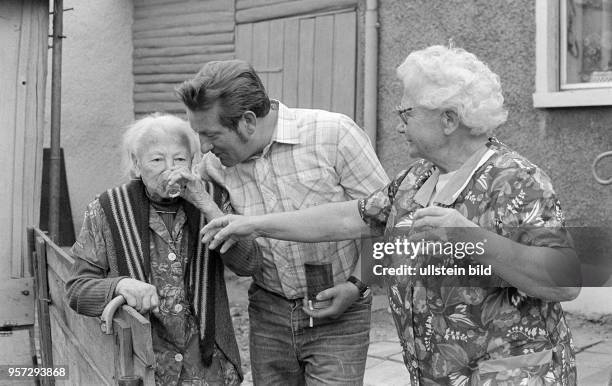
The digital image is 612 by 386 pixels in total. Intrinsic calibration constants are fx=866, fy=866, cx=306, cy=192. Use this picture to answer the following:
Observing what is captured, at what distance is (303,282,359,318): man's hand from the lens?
2754mm

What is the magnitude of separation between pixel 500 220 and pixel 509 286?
17 cm

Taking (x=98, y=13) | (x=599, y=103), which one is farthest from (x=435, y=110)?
(x=98, y=13)

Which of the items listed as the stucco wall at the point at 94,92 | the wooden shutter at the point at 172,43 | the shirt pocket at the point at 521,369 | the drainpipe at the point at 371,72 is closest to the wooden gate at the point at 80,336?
the shirt pocket at the point at 521,369

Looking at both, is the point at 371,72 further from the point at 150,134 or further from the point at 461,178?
the point at 461,178

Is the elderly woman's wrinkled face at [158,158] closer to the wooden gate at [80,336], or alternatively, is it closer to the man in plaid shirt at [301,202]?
the man in plaid shirt at [301,202]

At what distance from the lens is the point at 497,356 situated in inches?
82.4

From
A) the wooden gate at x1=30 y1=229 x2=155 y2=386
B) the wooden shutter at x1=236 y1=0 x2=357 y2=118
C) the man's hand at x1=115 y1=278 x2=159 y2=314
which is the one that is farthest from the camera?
the wooden shutter at x1=236 y1=0 x2=357 y2=118

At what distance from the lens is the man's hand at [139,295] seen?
8.10 ft

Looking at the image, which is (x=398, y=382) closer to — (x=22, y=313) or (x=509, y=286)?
(x=22, y=313)

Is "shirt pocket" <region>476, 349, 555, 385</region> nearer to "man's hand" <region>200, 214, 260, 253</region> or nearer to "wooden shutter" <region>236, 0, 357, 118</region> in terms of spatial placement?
"man's hand" <region>200, 214, 260, 253</region>

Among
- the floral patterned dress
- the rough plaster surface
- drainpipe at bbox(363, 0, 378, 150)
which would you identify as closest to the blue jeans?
the floral patterned dress

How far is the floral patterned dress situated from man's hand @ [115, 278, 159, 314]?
Answer: 0.75 meters

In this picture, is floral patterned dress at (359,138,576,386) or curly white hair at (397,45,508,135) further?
curly white hair at (397,45,508,135)

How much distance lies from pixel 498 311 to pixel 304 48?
5210 millimetres
